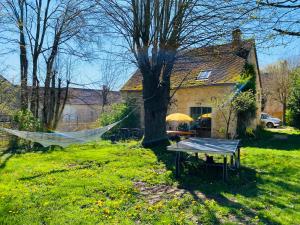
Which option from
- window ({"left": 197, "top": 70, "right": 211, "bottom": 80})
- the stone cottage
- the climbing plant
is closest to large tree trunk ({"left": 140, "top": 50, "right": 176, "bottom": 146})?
the stone cottage

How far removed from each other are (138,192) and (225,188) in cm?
181

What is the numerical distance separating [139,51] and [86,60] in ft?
19.2

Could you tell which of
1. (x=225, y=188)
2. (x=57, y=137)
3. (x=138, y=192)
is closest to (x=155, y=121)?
(x=57, y=137)

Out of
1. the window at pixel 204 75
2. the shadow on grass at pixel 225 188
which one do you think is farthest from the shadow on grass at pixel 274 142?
the shadow on grass at pixel 225 188

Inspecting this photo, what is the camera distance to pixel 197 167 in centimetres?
771

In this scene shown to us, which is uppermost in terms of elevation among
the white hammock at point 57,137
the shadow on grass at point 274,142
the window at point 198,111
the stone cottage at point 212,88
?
the stone cottage at point 212,88

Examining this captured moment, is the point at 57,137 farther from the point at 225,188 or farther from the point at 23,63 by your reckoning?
the point at 23,63

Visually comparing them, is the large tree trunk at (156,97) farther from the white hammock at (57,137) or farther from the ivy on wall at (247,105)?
the ivy on wall at (247,105)

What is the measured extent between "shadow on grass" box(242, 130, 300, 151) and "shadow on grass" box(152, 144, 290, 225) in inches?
267

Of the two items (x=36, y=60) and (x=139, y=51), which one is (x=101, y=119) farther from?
(x=139, y=51)

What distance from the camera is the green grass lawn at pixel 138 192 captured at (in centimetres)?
441

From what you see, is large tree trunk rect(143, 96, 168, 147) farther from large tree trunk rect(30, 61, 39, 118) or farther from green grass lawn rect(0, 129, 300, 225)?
large tree trunk rect(30, 61, 39, 118)

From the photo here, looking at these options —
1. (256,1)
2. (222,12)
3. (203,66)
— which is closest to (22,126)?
(222,12)

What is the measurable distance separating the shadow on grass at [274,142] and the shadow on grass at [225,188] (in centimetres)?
679
